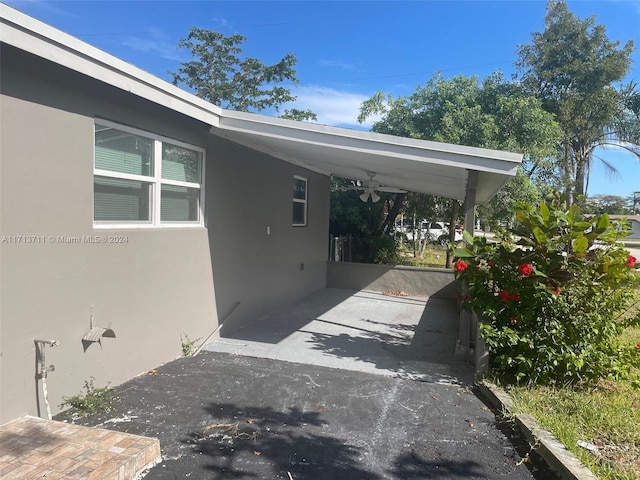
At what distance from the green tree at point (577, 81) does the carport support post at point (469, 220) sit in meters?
13.0

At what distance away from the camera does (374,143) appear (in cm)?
492

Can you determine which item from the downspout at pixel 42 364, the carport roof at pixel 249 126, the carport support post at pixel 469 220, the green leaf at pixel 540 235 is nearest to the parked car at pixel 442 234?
the carport support post at pixel 469 220

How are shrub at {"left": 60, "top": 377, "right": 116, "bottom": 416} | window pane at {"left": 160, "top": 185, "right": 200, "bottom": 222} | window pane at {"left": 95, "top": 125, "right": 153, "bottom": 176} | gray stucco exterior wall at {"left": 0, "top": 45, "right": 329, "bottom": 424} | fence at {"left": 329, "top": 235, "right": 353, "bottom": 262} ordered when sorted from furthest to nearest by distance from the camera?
fence at {"left": 329, "top": 235, "right": 353, "bottom": 262}
window pane at {"left": 160, "top": 185, "right": 200, "bottom": 222}
window pane at {"left": 95, "top": 125, "right": 153, "bottom": 176}
shrub at {"left": 60, "top": 377, "right": 116, "bottom": 416}
gray stucco exterior wall at {"left": 0, "top": 45, "right": 329, "bottom": 424}

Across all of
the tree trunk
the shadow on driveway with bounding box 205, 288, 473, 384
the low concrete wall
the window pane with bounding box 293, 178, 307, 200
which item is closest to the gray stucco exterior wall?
the shadow on driveway with bounding box 205, 288, 473, 384

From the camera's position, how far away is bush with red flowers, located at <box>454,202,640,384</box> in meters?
4.28

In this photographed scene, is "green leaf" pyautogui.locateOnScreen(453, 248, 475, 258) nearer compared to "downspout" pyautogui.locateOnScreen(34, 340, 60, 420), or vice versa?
"downspout" pyautogui.locateOnScreen(34, 340, 60, 420)

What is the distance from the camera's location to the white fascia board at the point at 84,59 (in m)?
2.97

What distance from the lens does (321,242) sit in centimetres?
1123

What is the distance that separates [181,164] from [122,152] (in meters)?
0.98

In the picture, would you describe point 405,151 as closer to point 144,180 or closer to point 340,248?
point 144,180

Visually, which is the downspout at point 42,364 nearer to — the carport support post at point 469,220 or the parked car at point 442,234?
the carport support post at point 469,220

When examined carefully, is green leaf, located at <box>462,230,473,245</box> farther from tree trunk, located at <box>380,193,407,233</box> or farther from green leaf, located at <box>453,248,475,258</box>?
tree trunk, located at <box>380,193,407,233</box>

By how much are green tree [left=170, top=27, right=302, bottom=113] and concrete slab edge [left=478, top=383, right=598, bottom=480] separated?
29924 mm

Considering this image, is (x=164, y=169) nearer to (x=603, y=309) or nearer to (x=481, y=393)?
(x=481, y=393)
